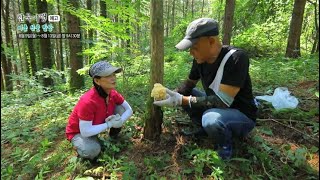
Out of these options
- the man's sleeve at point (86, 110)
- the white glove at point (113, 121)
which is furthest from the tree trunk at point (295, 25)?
the man's sleeve at point (86, 110)

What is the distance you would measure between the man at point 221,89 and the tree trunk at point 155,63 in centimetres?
25

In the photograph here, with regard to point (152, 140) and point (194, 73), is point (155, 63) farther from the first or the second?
point (152, 140)

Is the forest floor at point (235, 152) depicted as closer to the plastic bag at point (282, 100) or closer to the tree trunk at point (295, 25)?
the plastic bag at point (282, 100)

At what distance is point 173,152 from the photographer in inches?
132

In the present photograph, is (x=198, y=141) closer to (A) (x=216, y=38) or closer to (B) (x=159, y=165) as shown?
(B) (x=159, y=165)

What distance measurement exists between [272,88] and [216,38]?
8.84 feet

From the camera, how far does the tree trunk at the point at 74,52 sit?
258 inches

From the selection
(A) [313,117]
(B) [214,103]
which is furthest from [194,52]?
(A) [313,117]

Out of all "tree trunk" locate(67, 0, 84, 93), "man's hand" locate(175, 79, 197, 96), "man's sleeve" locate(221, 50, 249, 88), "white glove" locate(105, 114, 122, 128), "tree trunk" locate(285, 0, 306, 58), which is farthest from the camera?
"tree trunk" locate(285, 0, 306, 58)

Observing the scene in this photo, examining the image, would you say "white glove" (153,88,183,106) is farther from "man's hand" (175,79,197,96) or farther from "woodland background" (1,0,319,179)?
"man's hand" (175,79,197,96)

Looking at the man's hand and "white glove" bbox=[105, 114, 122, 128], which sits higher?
the man's hand

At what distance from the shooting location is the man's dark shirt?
296cm

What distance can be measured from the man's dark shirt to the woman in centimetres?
109

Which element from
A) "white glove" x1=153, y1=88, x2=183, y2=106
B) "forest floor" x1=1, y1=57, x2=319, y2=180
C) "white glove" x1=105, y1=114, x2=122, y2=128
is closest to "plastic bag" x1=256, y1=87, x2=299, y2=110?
"forest floor" x1=1, y1=57, x2=319, y2=180
